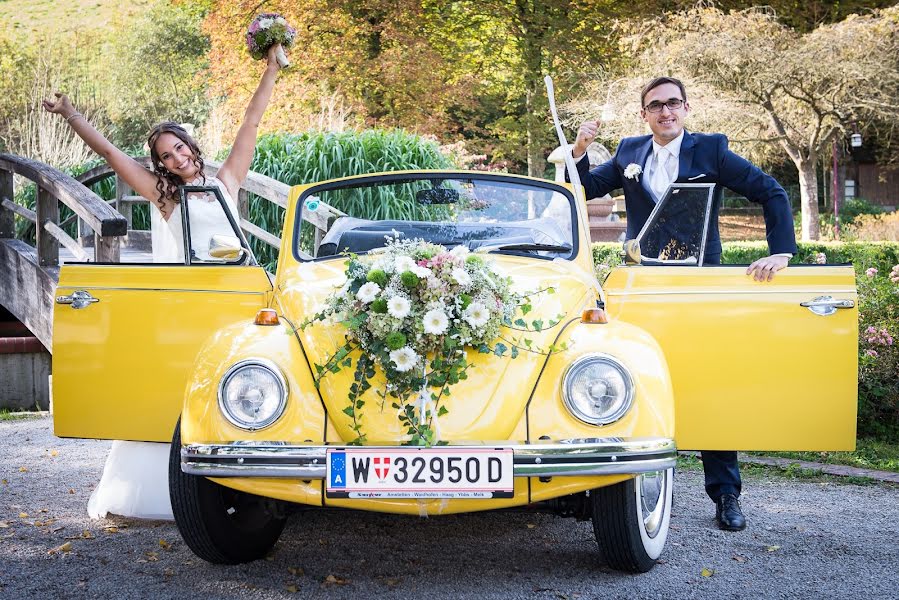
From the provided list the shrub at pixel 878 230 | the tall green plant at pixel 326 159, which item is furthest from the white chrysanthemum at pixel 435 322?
the shrub at pixel 878 230

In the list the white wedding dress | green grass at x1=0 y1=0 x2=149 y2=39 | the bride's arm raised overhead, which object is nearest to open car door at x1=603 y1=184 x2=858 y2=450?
the white wedding dress

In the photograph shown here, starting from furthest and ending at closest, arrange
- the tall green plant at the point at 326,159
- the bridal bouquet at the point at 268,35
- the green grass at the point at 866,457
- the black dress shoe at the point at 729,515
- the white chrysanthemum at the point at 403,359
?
1. the tall green plant at the point at 326,159
2. the green grass at the point at 866,457
3. the bridal bouquet at the point at 268,35
4. the black dress shoe at the point at 729,515
5. the white chrysanthemum at the point at 403,359

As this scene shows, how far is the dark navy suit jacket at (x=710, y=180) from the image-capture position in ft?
16.2

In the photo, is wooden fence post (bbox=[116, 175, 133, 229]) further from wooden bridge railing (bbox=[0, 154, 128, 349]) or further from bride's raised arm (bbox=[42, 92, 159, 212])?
bride's raised arm (bbox=[42, 92, 159, 212])

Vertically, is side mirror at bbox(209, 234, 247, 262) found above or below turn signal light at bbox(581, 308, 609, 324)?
above

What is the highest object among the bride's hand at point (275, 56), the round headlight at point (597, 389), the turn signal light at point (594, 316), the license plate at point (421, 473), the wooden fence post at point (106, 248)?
the bride's hand at point (275, 56)

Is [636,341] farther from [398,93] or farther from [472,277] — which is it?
[398,93]

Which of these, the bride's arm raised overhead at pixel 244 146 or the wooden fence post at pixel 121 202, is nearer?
the bride's arm raised overhead at pixel 244 146

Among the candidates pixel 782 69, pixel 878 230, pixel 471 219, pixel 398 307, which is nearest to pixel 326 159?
pixel 471 219

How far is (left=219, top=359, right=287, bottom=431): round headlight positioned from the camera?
12.3ft

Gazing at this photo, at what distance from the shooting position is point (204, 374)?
12.8 feet

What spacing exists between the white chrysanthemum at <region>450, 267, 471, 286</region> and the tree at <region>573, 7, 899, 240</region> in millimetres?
22914

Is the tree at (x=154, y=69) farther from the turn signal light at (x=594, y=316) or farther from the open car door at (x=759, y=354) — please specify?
the turn signal light at (x=594, y=316)

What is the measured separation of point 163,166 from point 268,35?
0.95 m
